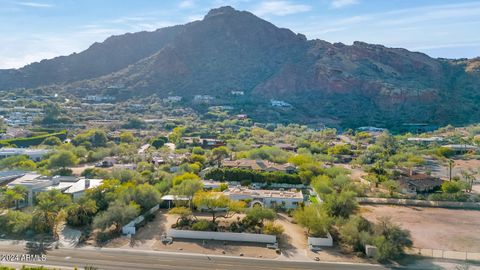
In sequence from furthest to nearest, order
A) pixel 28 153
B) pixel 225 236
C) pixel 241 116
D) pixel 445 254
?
pixel 241 116, pixel 28 153, pixel 225 236, pixel 445 254

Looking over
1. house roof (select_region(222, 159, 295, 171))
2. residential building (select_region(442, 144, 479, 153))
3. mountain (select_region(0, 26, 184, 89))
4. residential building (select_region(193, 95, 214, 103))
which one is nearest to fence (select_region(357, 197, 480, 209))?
house roof (select_region(222, 159, 295, 171))

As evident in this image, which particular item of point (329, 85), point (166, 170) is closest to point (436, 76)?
point (329, 85)

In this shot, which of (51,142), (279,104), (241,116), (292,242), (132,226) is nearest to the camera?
(292,242)

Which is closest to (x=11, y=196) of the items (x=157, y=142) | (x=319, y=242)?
(x=319, y=242)

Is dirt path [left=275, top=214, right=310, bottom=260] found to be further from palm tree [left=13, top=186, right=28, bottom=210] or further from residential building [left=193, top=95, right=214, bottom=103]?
residential building [left=193, top=95, right=214, bottom=103]

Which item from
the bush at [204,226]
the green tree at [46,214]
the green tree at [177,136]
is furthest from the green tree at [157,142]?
the bush at [204,226]

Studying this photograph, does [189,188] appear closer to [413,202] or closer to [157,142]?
[413,202]
